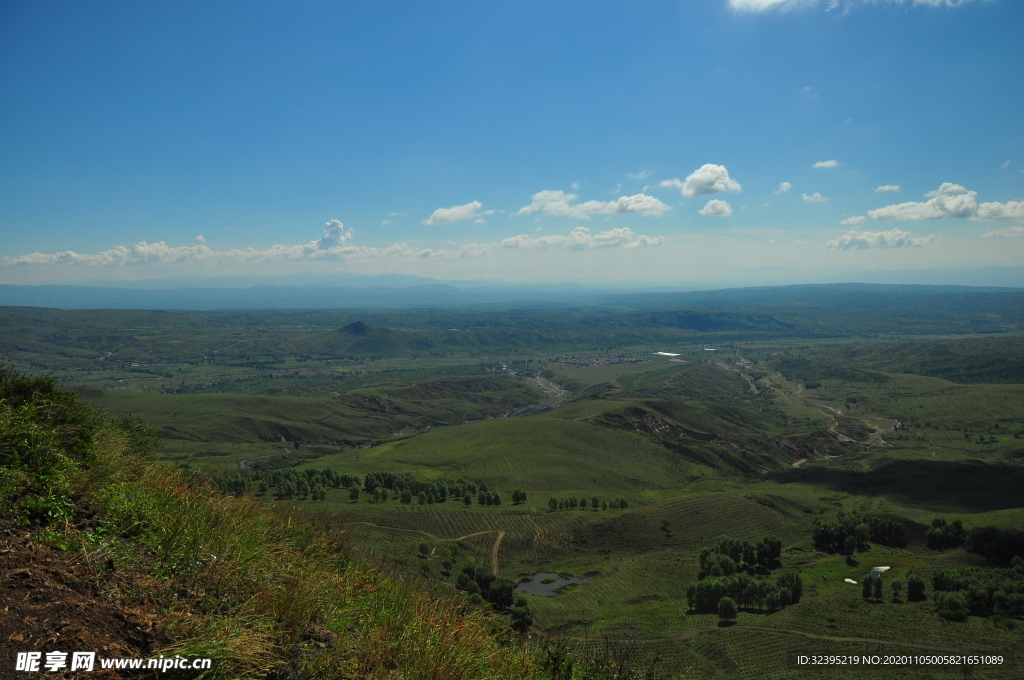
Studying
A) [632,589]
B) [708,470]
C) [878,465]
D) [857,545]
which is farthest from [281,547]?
[878,465]

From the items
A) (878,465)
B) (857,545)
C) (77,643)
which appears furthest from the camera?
(878,465)

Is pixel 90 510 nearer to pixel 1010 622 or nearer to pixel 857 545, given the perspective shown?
pixel 1010 622

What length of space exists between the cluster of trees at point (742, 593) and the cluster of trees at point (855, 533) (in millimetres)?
21663

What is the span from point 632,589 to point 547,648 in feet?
181

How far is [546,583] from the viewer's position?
58531mm

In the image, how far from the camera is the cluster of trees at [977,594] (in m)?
47.6

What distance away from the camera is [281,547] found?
8.01 metres

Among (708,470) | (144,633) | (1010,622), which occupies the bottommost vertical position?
(708,470)

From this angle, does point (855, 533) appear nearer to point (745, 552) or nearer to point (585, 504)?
point (745, 552)

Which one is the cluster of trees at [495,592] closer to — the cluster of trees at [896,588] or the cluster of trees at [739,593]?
the cluster of trees at [739,593]

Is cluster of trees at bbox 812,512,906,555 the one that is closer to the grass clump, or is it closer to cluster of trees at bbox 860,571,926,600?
cluster of trees at bbox 860,571,926,600

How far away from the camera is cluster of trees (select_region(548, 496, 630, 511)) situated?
83.0m

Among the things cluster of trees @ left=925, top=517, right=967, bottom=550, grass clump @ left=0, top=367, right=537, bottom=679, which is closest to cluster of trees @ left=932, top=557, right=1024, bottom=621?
cluster of trees @ left=925, top=517, right=967, bottom=550

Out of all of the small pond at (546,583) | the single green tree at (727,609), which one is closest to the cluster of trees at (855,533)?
the single green tree at (727,609)
